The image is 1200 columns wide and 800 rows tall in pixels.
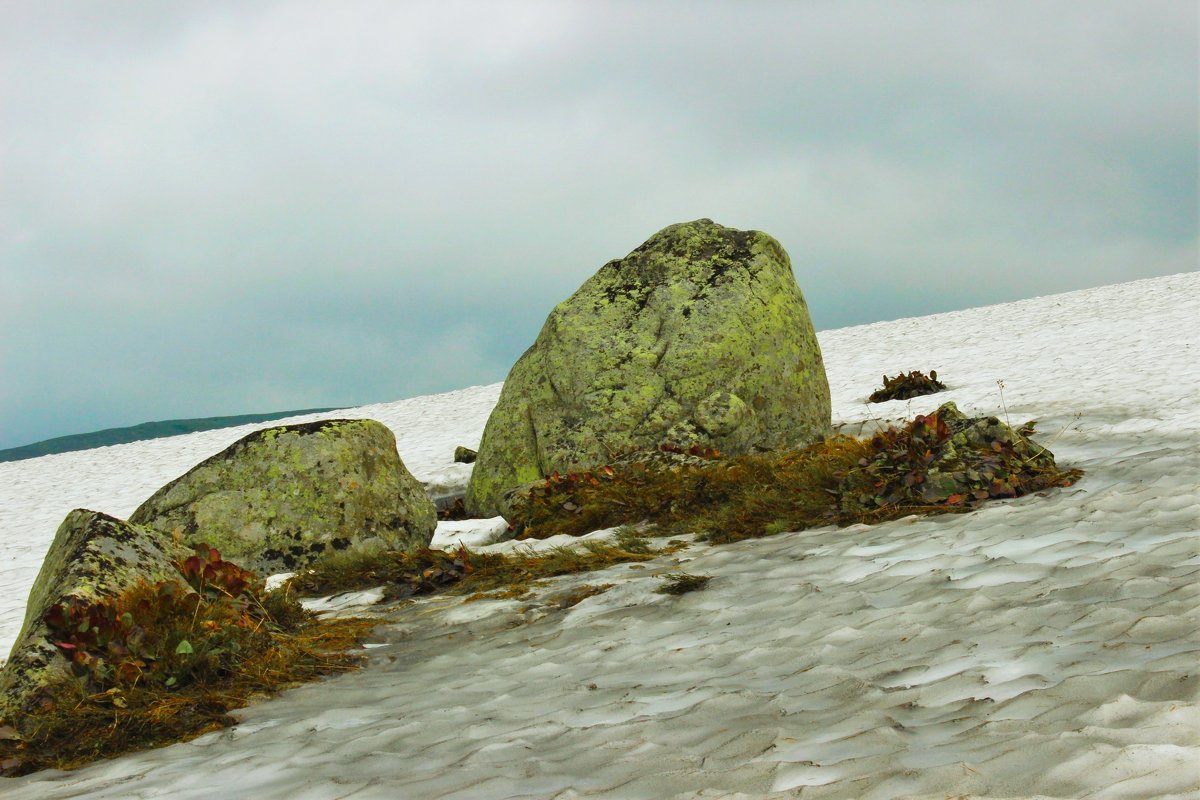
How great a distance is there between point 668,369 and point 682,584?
4.50 m

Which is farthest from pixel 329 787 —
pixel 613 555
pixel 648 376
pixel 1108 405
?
pixel 1108 405

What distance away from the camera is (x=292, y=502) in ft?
28.9

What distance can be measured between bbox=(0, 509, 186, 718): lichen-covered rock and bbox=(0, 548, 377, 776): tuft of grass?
0.08 m

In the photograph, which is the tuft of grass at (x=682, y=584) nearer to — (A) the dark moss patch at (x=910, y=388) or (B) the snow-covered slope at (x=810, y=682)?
(B) the snow-covered slope at (x=810, y=682)

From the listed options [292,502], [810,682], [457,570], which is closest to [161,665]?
[457,570]

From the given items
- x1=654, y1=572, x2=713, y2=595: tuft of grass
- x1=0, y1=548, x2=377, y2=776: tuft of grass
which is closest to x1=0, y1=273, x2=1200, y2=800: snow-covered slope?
x1=654, y1=572, x2=713, y2=595: tuft of grass

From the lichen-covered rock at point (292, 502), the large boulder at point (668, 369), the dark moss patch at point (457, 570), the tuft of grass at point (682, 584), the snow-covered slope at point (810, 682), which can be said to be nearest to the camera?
the snow-covered slope at point (810, 682)

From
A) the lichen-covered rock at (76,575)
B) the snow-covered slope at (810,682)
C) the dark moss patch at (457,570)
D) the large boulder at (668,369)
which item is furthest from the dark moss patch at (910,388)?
the lichen-covered rock at (76,575)

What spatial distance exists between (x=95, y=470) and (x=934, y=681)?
2240cm

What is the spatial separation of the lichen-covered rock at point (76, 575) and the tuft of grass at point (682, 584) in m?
3.00

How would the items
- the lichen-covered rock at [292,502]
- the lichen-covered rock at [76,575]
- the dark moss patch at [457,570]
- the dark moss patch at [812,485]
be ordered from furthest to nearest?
the lichen-covered rock at [292,502], the dark moss patch at [812,485], the dark moss patch at [457,570], the lichen-covered rock at [76,575]

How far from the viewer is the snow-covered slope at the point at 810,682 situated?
3.00m

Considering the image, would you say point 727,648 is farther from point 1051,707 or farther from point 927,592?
point 1051,707

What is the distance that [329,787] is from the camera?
3498 millimetres
